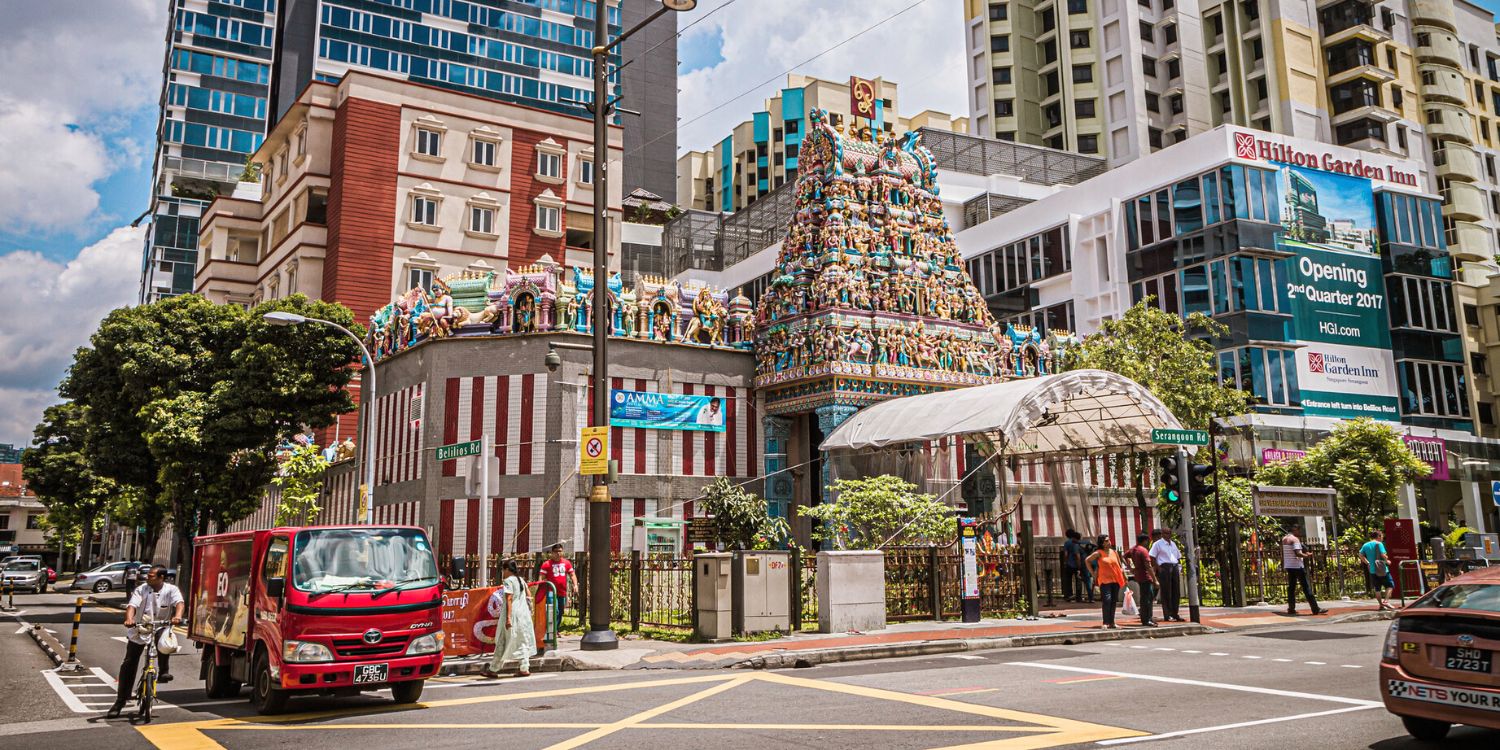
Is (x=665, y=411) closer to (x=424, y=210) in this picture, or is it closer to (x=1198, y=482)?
(x=1198, y=482)

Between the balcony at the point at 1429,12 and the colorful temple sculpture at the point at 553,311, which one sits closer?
the colorful temple sculpture at the point at 553,311

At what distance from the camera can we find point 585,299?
3108 centimetres

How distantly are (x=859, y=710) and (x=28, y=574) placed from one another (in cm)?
5907

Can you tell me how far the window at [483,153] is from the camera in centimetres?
5156

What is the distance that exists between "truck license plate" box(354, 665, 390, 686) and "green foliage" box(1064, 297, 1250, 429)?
2679cm

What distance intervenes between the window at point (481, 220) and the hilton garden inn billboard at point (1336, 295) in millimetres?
37713

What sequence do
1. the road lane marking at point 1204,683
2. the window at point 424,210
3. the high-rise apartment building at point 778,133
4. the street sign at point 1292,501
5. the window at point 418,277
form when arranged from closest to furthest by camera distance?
the road lane marking at point 1204,683 < the street sign at point 1292,501 < the window at point 418,277 < the window at point 424,210 < the high-rise apartment building at point 778,133

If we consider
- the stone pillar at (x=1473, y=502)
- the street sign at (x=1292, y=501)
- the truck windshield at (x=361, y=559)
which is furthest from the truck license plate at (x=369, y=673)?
the stone pillar at (x=1473, y=502)

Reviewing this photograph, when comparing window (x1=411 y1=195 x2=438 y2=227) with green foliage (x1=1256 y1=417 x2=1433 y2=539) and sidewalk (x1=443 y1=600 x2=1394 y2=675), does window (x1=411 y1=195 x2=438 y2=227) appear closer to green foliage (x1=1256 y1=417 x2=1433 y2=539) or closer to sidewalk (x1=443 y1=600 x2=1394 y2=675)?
sidewalk (x1=443 y1=600 x2=1394 y2=675)

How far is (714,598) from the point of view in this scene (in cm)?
1975

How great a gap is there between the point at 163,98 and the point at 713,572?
9729 cm

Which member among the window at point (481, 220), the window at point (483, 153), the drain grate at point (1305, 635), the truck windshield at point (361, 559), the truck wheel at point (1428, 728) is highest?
the window at point (483, 153)

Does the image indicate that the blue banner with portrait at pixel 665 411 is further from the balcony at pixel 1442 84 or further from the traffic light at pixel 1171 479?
the balcony at pixel 1442 84

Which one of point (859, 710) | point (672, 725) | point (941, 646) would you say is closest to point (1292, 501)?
point (941, 646)
